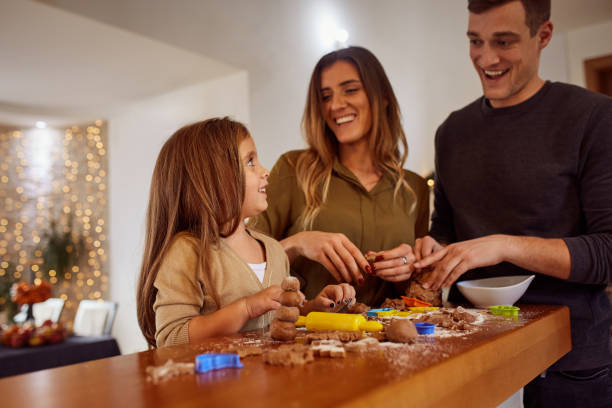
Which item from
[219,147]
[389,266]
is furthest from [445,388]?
[219,147]

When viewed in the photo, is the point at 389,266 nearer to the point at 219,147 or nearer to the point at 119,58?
the point at 219,147

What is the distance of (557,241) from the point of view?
1.15m

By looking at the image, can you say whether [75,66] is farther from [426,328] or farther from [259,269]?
[426,328]

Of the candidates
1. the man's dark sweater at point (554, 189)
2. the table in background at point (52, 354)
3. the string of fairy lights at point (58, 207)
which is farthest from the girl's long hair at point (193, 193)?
the string of fairy lights at point (58, 207)

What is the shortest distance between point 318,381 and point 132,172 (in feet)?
17.3

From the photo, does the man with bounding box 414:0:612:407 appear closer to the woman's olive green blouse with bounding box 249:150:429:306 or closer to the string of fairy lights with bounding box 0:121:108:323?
the woman's olive green blouse with bounding box 249:150:429:306

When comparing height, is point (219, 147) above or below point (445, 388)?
above

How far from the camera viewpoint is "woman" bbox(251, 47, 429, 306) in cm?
150

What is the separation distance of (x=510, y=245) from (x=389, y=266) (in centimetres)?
28

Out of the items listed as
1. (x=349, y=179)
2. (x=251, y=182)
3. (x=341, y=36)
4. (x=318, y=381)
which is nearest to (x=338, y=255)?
(x=251, y=182)

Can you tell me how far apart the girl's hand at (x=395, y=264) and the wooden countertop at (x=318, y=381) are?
1.32 ft

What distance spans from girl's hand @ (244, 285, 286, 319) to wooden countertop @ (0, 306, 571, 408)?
18 centimetres

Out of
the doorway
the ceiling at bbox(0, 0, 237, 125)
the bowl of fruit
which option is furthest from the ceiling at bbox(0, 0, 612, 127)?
the bowl of fruit

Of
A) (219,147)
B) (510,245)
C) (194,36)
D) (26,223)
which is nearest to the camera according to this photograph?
(510,245)
